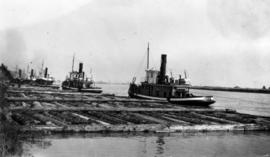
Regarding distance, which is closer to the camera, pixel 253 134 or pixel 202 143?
pixel 202 143

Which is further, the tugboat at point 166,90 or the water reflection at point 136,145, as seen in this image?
the tugboat at point 166,90

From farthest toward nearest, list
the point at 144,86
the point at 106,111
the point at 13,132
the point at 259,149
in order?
the point at 144,86
the point at 106,111
the point at 259,149
the point at 13,132

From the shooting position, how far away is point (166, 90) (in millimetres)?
45531

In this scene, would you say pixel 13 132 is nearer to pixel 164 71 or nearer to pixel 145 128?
pixel 145 128

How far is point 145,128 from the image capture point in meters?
16.9

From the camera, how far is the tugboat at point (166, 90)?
44.0m

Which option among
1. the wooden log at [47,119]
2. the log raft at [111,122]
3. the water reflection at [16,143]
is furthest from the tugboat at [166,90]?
the water reflection at [16,143]

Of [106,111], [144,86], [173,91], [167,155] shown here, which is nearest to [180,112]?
[106,111]

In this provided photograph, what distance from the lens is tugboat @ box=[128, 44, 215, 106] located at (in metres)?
44.0

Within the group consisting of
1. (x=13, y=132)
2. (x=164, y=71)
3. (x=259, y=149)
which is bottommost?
(x=259, y=149)

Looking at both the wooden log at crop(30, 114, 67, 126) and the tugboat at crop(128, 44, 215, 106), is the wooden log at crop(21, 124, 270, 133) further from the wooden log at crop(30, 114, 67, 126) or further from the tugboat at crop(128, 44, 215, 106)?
the tugboat at crop(128, 44, 215, 106)

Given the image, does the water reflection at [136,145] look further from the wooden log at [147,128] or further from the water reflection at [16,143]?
the wooden log at [147,128]

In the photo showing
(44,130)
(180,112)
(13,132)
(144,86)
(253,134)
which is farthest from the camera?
(144,86)

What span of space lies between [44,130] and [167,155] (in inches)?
212
